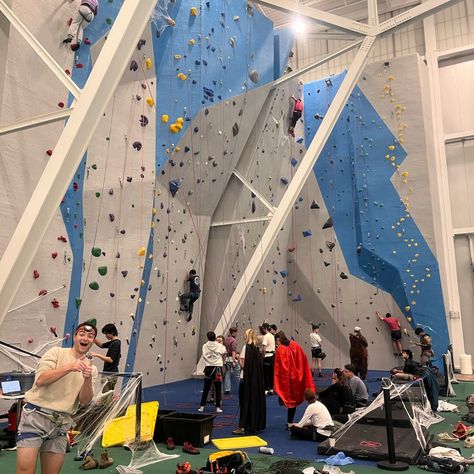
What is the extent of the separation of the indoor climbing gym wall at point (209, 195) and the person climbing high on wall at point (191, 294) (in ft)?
0.56

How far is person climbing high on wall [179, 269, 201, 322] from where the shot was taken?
945 cm

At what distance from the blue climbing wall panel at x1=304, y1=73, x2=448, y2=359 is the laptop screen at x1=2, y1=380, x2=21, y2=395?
30.8ft

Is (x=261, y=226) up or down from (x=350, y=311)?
up

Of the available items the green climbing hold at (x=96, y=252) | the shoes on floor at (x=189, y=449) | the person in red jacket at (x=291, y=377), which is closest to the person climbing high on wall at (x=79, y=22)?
the green climbing hold at (x=96, y=252)

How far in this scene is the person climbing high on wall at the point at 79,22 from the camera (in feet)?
22.7

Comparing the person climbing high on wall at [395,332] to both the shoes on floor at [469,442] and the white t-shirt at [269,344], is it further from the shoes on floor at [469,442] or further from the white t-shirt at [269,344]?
the shoes on floor at [469,442]

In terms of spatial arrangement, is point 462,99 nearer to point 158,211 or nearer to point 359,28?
point 359,28

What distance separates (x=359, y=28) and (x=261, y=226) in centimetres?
477

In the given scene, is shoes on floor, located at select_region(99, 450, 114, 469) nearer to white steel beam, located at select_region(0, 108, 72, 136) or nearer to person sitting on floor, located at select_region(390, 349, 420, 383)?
white steel beam, located at select_region(0, 108, 72, 136)

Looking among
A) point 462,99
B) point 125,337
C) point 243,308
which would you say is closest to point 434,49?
point 462,99

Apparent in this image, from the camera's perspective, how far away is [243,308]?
38.3 ft

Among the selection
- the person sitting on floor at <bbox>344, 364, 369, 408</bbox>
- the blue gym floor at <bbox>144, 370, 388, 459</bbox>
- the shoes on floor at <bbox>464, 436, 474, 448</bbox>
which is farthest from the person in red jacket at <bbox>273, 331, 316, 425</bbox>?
the shoes on floor at <bbox>464, 436, 474, 448</bbox>

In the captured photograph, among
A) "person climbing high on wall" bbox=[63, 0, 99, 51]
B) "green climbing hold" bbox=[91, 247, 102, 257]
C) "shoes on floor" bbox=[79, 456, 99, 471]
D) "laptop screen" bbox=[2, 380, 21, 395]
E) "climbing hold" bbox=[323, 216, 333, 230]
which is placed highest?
"person climbing high on wall" bbox=[63, 0, 99, 51]

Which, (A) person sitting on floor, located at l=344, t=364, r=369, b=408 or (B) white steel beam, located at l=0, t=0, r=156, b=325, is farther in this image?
(A) person sitting on floor, located at l=344, t=364, r=369, b=408
